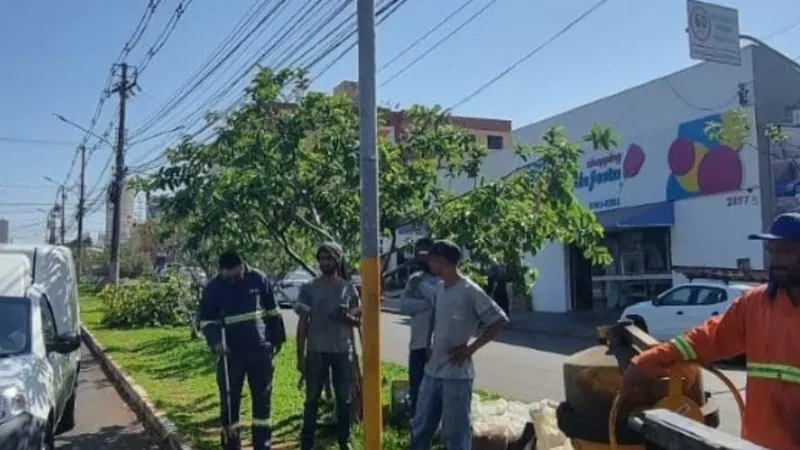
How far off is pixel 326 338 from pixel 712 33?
11.5 m

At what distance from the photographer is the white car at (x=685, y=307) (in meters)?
15.9

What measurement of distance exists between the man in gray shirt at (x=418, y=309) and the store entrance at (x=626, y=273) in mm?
16645

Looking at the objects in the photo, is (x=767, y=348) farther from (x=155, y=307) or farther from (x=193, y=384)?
(x=155, y=307)

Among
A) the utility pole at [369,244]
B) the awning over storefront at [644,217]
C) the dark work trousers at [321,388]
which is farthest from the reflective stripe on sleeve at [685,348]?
the awning over storefront at [644,217]

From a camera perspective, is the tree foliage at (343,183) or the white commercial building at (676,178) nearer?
the tree foliage at (343,183)

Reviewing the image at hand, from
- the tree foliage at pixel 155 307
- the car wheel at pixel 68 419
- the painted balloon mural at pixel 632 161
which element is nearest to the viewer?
the car wheel at pixel 68 419

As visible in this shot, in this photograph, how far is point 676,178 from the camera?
22188 millimetres

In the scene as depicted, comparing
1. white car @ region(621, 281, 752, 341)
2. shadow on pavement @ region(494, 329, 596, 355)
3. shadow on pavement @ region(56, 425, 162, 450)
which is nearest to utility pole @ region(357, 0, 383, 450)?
shadow on pavement @ region(56, 425, 162, 450)

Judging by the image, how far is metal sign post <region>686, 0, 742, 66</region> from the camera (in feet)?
49.7

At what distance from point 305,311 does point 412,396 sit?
1518 millimetres

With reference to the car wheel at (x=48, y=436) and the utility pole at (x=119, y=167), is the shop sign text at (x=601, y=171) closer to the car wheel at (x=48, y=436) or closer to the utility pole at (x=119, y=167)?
the utility pole at (x=119, y=167)

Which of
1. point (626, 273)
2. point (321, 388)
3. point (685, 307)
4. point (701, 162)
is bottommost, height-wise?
point (321, 388)

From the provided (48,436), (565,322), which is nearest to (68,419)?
(48,436)

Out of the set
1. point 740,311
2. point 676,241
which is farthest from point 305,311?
point 676,241
